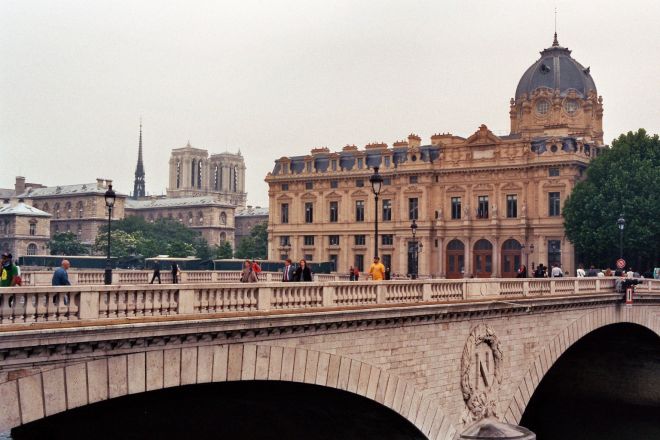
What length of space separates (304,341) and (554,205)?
247 feet

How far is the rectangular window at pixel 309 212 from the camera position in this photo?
10906 cm

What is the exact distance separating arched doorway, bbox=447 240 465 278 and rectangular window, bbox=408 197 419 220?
498 cm

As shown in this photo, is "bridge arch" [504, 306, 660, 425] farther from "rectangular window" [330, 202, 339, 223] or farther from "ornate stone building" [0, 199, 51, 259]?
"ornate stone building" [0, 199, 51, 259]

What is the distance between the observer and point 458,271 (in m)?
98.6

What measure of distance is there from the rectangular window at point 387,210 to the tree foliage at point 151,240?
54.9 metres

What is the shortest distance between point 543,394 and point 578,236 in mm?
32893

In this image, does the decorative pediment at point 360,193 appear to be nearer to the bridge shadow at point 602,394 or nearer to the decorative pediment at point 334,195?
the decorative pediment at point 334,195

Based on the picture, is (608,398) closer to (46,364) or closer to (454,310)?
(454,310)

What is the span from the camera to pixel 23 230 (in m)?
170

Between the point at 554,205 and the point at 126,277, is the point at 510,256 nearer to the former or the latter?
the point at 554,205

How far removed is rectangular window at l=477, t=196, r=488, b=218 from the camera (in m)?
96.6

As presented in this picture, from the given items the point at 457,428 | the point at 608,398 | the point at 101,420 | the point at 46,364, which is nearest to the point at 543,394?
the point at 608,398

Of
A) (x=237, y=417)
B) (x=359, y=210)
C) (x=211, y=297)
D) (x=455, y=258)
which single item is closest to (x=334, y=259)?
(x=359, y=210)

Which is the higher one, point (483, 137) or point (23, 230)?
point (483, 137)
